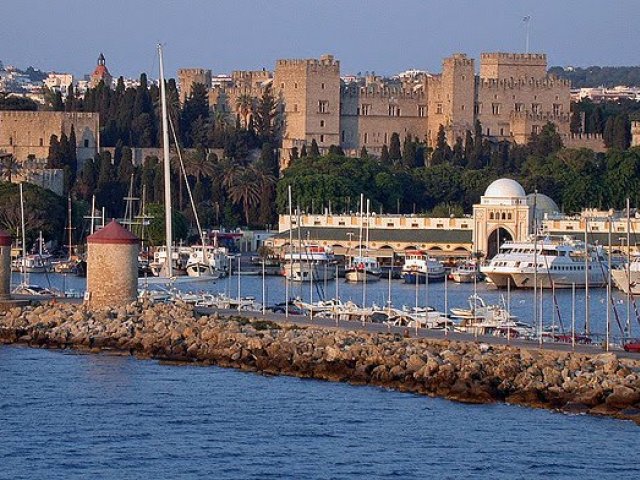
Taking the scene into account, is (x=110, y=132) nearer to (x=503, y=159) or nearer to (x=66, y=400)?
(x=503, y=159)

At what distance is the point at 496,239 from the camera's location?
76750 millimetres

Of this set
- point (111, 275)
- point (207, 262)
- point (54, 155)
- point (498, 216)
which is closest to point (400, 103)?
point (54, 155)

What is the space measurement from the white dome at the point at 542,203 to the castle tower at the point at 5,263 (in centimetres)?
3555

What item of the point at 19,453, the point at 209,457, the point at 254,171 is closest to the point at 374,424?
the point at 209,457

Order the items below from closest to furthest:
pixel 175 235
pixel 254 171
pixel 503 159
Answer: pixel 175 235 < pixel 254 171 < pixel 503 159

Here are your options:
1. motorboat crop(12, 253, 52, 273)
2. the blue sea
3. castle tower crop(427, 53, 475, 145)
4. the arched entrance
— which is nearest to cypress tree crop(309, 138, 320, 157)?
castle tower crop(427, 53, 475, 145)

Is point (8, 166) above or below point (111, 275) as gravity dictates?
above

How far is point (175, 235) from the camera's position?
74.7 m

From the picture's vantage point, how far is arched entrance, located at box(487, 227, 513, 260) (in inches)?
3000

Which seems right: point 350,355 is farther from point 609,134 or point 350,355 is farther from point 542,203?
point 609,134

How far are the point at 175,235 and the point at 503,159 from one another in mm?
22181

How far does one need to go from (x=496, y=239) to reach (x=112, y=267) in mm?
36833

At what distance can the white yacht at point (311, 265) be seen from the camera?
6378cm

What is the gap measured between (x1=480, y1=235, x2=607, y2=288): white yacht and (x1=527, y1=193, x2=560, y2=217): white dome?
462 inches
